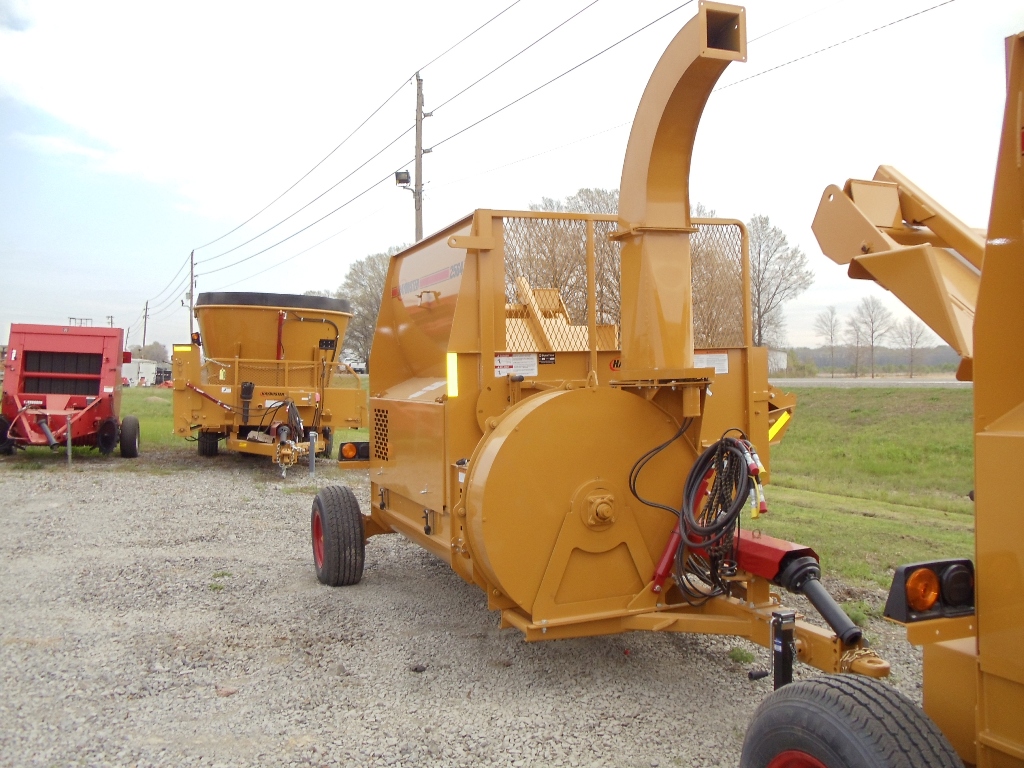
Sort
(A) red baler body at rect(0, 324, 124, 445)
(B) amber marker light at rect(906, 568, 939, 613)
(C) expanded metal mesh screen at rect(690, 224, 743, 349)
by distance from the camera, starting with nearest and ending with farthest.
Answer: (B) amber marker light at rect(906, 568, 939, 613) < (C) expanded metal mesh screen at rect(690, 224, 743, 349) < (A) red baler body at rect(0, 324, 124, 445)

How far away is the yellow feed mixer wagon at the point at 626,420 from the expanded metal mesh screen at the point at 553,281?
0.04ft

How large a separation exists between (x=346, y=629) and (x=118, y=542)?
3.79m

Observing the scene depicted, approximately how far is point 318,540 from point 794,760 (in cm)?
497

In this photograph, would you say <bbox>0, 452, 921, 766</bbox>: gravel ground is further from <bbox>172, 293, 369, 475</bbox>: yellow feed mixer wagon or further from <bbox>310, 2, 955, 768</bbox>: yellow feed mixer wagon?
<bbox>172, 293, 369, 475</bbox>: yellow feed mixer wagon

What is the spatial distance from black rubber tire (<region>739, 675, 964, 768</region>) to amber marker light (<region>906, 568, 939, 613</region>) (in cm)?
32

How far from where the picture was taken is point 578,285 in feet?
16.3

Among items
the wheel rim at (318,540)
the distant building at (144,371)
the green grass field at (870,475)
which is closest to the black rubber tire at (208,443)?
the green grass field at (870,475)

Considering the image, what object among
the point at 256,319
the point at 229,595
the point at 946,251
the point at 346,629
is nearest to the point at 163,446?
the point at 256,319

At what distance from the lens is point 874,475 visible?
14.7m

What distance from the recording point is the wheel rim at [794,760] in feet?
7.80

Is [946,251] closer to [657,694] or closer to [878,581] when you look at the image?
[657,694]

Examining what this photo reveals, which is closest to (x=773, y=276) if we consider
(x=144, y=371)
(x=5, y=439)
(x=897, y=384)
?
(x=897, y=384)

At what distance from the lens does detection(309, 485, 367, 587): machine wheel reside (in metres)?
6.39

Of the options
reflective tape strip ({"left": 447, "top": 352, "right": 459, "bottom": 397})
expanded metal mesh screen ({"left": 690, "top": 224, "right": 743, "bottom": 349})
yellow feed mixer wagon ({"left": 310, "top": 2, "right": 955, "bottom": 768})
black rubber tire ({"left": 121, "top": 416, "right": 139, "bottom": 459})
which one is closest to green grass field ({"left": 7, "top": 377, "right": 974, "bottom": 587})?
black rubber tire ({"left": 121, "top": 416, "right": 139, "bottom": 459})
